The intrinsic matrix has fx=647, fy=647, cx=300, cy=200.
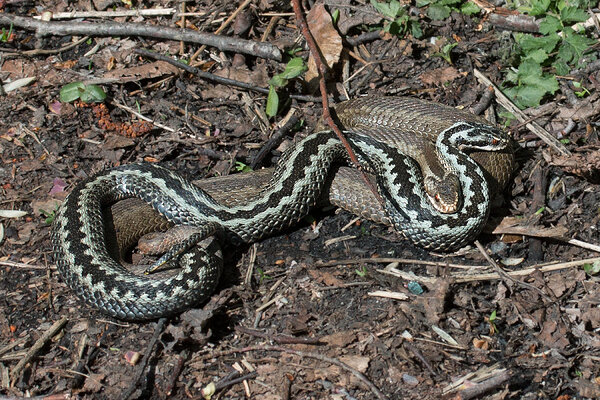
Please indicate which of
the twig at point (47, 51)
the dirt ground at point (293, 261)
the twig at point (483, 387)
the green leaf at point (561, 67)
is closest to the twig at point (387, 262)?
the dirt ground at point (293, 261)

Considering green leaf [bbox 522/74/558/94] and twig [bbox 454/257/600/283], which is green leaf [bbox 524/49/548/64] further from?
twig [bbox 454/257/600/283]

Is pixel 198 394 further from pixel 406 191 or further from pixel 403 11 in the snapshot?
pixel 403 11

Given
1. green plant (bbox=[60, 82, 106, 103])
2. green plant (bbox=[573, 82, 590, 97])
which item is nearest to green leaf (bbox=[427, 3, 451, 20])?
green plant (bbox=[573, 82, 590, 97])

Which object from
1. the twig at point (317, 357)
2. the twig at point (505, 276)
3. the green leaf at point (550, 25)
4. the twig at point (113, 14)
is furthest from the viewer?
the twig at point (113, 14)

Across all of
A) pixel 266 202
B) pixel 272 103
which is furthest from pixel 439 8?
pixel 266 202

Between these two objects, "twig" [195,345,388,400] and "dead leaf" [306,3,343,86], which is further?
"dead leaf" [306,3,343,86]

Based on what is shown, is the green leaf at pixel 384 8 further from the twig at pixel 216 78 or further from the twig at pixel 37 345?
the twig at pixel 37 345
